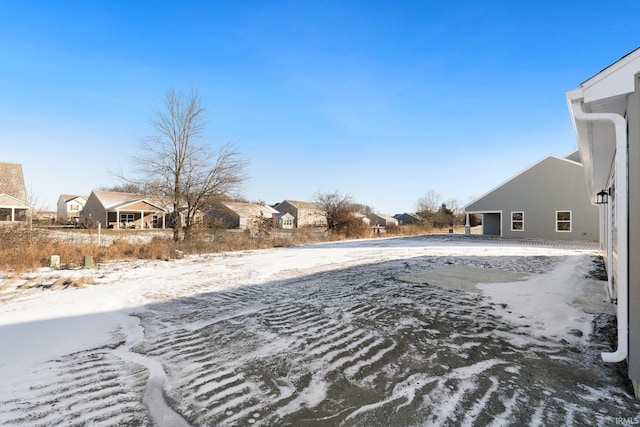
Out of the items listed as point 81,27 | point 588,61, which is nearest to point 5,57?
point 81,27

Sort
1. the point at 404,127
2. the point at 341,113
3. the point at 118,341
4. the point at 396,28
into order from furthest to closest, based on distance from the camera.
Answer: the point at 404,127, the point at 341,113, the point at 396,28, the point at 118,341

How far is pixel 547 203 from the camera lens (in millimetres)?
19812

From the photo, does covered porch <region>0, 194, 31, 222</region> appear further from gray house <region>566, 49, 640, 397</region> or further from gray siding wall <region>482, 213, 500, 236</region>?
gray siding wall <region>482, 213, 500, 236</region>

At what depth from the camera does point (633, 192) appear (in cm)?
264

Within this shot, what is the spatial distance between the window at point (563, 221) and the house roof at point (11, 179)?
102ft

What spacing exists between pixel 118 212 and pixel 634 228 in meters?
37.1

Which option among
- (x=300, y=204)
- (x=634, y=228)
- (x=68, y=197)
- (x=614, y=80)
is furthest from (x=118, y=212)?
(x=634, y=228)

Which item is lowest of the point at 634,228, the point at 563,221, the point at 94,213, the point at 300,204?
the point at 634,228

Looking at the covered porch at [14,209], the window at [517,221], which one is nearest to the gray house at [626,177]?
the covered porch at [14,209]

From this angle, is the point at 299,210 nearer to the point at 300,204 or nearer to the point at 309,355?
the point at 300,204

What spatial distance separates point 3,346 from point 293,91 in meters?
11.8

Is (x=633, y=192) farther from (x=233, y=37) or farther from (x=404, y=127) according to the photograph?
(x=404, y=127)

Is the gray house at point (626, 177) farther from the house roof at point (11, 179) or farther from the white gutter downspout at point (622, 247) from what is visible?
the house roof at point (11, 179)

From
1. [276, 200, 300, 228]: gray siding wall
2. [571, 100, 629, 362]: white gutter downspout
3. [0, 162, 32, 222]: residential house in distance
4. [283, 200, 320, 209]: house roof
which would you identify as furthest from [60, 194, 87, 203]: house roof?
[571, 100, 629, 362]: white gutter downspout
